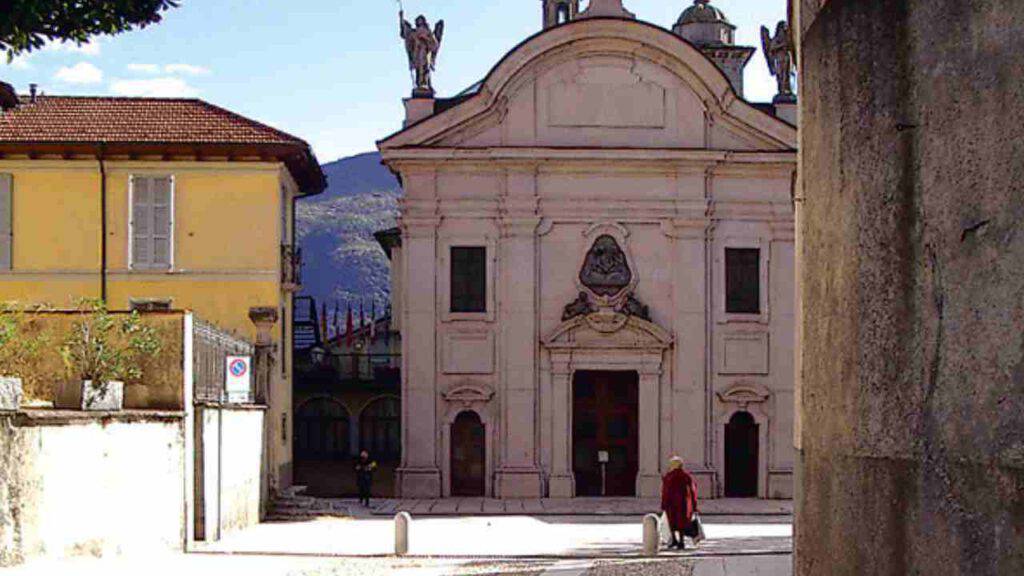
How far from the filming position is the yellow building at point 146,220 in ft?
113

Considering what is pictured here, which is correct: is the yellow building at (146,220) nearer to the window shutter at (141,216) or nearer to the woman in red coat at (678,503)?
the window shutter at (141,216)

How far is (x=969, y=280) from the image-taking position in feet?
13.3

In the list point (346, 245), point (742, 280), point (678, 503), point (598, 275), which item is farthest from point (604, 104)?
point (346, 245)

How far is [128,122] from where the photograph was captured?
35500mm

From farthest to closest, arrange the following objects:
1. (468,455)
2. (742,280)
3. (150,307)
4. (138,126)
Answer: (742,280)
(468,455)
(138,126)
(150,307)

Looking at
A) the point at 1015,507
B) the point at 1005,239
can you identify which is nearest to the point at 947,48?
the point at 1005,239

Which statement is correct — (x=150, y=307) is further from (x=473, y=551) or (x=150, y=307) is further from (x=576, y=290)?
(x=576, y=290)

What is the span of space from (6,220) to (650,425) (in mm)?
15165

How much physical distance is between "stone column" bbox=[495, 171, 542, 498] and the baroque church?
44 mm

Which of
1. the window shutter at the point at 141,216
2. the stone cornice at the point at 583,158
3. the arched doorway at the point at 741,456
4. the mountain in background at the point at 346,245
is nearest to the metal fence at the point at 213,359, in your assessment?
the window shutter at the point at 141,216

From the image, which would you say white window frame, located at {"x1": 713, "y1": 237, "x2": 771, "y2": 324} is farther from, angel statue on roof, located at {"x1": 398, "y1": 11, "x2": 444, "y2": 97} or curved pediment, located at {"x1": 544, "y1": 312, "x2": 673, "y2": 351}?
angel statue on roof, located at {"x1": 398, "y1": 11, "x2": 444, "y2": 97}

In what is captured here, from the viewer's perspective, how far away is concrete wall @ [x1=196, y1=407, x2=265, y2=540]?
2345 centimetres

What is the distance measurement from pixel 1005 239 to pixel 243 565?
17.5 m

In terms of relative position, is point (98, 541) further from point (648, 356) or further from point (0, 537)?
point (648, 356)
